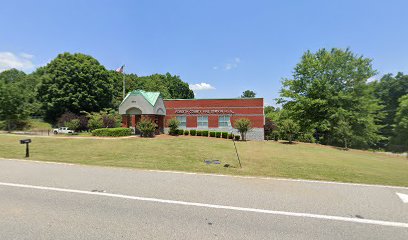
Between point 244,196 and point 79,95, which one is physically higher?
point 79,95

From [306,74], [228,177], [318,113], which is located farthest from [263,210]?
[306,74]

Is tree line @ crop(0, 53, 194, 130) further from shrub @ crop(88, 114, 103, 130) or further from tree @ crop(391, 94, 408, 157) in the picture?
tree @ crop(391, 94, 408, 157)

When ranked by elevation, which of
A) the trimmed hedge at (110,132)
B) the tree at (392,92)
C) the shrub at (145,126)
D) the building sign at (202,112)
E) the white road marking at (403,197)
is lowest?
the white road marking at (403,197)

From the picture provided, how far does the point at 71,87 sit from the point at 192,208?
149 feet

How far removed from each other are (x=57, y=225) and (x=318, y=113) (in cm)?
3413

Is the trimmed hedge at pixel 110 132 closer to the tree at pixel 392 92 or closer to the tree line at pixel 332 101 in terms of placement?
the tree line at pixel 332 101

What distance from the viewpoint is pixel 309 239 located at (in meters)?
3.72

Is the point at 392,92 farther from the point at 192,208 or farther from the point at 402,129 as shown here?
the point at 192,208

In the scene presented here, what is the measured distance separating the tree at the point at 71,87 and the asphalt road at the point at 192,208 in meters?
39.4

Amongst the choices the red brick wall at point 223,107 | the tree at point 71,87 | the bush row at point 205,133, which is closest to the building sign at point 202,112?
the red brick wall at point 223,107

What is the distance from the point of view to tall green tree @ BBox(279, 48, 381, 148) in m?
29.8

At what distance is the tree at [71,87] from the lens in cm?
4181

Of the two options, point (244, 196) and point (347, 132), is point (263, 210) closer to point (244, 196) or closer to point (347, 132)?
point (244, 196)

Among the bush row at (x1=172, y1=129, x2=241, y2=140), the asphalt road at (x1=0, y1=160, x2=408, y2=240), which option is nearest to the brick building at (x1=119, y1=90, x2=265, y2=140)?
the bush row at (x1=172, y1=129, x2=241, y2=140)
